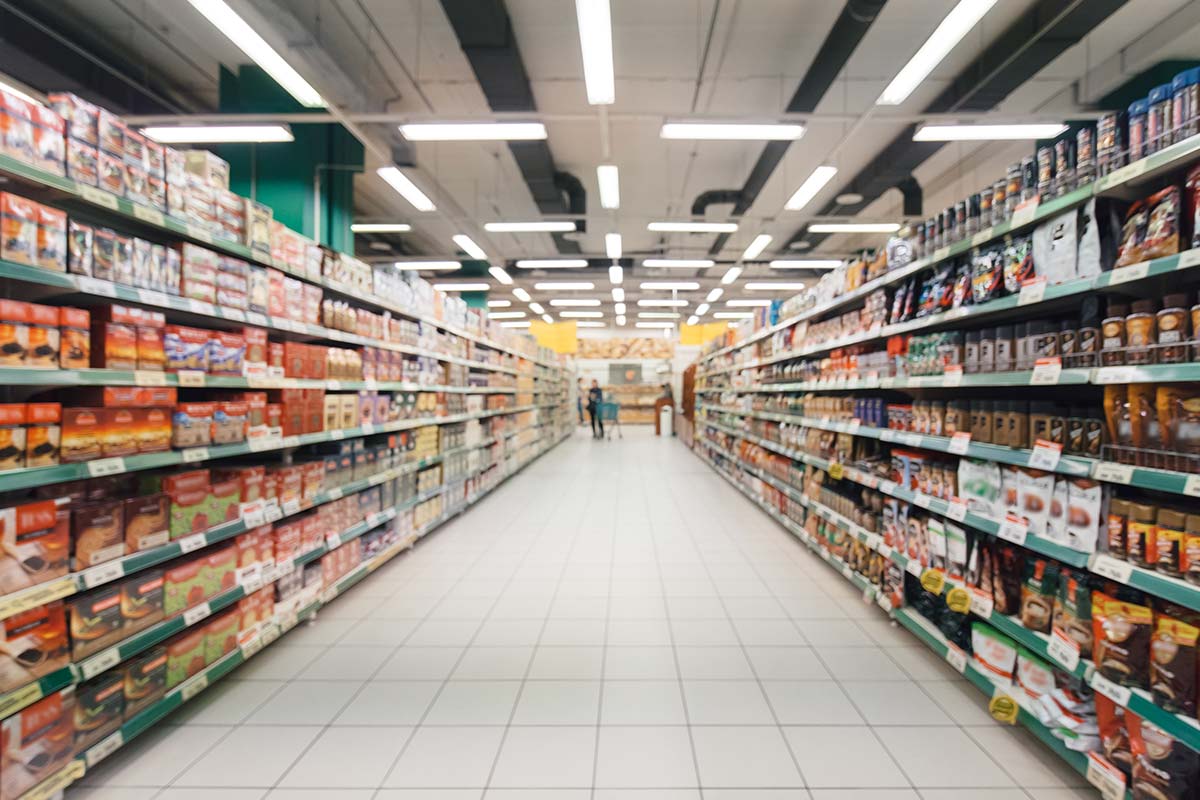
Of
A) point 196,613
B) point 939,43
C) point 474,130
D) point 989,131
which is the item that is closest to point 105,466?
point 196,613

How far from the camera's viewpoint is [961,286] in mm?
2482

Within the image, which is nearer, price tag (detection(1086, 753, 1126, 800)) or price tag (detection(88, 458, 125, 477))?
price tag (detection(1086, 753, 1126, 800))

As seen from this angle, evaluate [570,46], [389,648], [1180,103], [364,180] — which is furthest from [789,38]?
[364,180]

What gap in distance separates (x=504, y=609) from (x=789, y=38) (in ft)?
20.3

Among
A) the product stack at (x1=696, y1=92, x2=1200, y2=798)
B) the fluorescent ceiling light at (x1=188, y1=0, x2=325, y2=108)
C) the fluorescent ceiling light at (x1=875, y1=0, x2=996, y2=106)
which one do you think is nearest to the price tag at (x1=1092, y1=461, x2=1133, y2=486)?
the product stack at (x1=696, y1=92, x2=1200, y2=798)

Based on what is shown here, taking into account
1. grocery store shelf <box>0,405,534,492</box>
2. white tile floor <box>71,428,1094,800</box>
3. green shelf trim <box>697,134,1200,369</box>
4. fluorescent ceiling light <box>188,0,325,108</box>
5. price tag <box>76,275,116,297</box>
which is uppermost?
fluorescent ceiling light <box>188,0,325,108</box>

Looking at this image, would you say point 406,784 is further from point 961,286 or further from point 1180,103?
point 1180,103

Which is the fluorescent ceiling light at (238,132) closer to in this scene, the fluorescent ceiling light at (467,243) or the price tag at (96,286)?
the price tag at (96,286)

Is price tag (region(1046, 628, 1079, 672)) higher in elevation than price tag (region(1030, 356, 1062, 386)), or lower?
lower

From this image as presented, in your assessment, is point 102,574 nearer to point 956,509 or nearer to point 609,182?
point 956,509

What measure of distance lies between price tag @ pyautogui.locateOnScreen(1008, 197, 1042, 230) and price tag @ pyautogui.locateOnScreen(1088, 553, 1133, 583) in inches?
49.1

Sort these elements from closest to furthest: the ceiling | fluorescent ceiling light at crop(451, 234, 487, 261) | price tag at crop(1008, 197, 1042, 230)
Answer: price tag at crop(1008, 197, 1042, 230)
the ceiling
fluorescent ceiling light at crop(451, 234, 487, 261)

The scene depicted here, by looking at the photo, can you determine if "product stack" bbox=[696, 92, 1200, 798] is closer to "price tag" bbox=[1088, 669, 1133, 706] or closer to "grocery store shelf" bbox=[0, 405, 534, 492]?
"price tag" bbox=[1088, 669, 1133, 706]

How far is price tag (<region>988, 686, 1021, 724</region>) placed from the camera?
2.03 m
